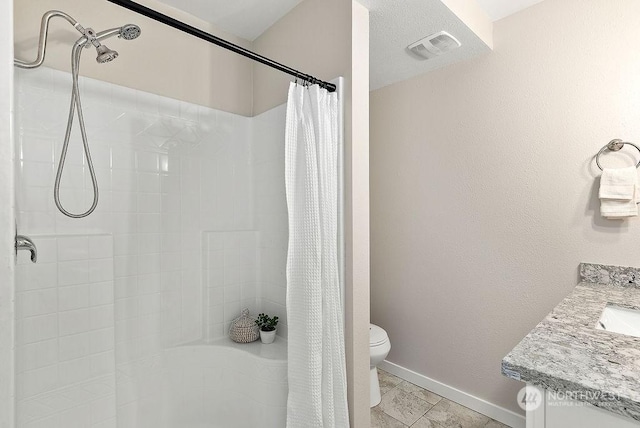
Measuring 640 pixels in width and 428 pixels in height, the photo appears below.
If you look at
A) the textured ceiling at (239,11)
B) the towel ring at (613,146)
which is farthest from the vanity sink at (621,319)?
the textured ceiling at (239,11)

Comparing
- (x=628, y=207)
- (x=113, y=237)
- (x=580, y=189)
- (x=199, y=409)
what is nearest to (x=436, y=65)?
(x=580, y=189)

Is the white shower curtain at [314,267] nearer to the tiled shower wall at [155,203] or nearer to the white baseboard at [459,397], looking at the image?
the tiled shower wall at [155,203]

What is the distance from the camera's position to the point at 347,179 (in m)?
1.57

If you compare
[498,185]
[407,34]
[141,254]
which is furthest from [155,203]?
[498,185]

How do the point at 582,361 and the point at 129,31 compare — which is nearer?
the point at 582,361

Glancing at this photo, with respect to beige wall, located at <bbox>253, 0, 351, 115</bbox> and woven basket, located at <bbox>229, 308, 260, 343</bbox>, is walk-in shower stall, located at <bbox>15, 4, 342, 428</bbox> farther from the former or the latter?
beige wall, located at <bbox>253, 0, 351, 115</bbox>

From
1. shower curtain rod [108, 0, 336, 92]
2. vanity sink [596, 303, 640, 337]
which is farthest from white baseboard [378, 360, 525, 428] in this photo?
shower curtain rod [108, 0, 336, 92]

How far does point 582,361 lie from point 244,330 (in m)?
1.60

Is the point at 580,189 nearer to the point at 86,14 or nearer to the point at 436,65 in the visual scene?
the point at 436,65

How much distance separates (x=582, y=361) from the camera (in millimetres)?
712

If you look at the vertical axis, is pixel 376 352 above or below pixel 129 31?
below

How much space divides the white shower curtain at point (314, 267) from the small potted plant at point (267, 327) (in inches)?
14.4

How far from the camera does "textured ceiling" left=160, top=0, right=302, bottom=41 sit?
1.84 metres

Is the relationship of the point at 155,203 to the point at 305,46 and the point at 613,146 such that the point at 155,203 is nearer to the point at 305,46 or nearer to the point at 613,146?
the point at 305,46
